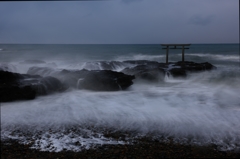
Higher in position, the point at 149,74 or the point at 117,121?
the point at 149,74

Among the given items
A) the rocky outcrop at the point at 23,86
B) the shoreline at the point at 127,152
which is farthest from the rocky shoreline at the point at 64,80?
the shoreline at the point at 127,152

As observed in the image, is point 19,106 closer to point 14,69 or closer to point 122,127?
point 122,127

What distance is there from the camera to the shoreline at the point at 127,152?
137 inches

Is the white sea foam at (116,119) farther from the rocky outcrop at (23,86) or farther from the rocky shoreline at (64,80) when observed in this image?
the rocky shoreline at (64,80)

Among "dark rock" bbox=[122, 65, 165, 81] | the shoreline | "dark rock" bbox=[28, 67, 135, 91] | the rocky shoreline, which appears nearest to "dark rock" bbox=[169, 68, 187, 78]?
the rocky shoreline

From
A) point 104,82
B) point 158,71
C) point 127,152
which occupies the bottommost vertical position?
point 127,152

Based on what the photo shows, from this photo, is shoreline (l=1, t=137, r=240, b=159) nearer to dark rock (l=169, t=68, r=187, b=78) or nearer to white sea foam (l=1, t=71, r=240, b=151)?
white sea foam (l=1, t=71, r=240, b=151)

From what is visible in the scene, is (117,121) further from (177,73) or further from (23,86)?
(177,73)

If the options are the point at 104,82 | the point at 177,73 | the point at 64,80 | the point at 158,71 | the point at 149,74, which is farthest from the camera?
the point at 177,73

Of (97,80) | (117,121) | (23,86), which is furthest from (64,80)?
(117,121)

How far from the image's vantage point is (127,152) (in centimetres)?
366

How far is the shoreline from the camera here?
348cm

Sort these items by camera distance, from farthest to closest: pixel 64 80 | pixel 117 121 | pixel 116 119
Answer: pixel 64 80
pixel 116 119
pixel 117 121

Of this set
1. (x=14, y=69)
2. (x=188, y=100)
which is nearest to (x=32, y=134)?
(x=188, y=100)
